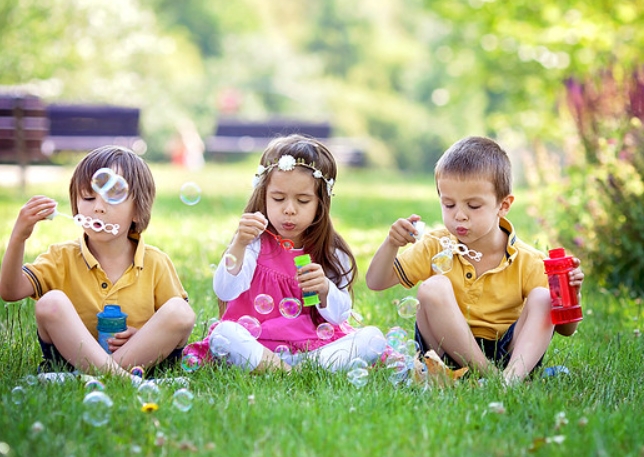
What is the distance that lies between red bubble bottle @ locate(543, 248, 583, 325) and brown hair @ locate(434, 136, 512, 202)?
357 mm

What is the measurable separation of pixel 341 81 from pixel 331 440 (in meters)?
24.6

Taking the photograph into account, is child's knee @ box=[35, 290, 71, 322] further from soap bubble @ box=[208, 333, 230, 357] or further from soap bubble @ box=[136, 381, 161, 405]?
soap bubble @ box=[208, 333, 230, 357]

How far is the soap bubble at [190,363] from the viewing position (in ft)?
10.7

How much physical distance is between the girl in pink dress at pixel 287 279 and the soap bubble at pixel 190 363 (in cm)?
10

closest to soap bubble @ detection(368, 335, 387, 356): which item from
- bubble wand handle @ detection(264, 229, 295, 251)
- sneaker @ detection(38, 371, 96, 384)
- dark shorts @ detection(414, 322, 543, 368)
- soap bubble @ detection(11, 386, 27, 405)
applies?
dark shorts @ detection(414, 322, 543, 368)

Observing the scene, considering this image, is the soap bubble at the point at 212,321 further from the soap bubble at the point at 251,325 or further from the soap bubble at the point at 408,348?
the soap bubble at the point at 408,348

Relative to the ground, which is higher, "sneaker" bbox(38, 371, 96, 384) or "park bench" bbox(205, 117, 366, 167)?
"park bench" bbox(205, 117, 366, 167)

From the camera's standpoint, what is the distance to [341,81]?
2659 centimetres

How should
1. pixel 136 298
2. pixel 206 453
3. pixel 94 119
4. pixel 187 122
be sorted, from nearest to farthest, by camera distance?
pixel 206 453 < pixel 136 298 < pixel 94 119 < pixel 187 122

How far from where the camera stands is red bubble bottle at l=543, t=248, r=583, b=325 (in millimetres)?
3201

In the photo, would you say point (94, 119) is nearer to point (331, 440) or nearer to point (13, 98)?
point (13, 98)

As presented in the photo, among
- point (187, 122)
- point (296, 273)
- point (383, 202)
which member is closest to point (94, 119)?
point (383, 202)

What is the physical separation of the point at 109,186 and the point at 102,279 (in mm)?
375

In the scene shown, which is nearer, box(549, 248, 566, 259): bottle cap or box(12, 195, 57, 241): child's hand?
box(12, 195, 57, 241): child's hand
